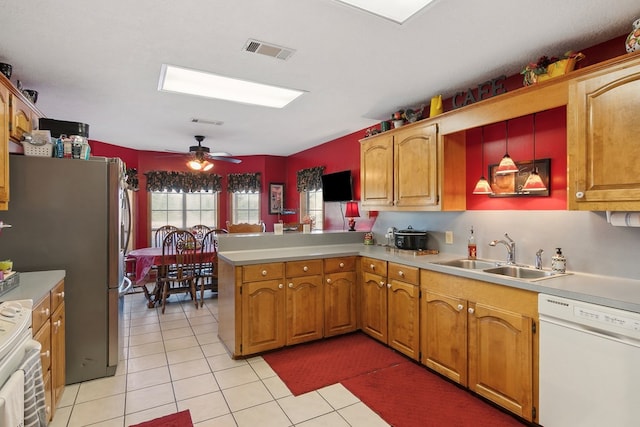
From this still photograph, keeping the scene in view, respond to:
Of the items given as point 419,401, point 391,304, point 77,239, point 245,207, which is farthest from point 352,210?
point 245,207

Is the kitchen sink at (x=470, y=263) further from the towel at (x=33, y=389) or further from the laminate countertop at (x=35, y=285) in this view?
the laminate countertop at (x=35, y=285)

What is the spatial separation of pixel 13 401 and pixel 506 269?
293cm

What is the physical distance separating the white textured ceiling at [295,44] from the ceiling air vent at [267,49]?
5 cm

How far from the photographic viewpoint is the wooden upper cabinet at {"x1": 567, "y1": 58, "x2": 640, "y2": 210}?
181 cm

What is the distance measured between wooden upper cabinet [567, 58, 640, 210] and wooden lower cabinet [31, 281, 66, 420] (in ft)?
10.3

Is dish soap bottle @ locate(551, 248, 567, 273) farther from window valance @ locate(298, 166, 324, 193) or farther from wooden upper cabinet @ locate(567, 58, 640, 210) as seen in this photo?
window valance @ locate(298, 166, 324, 193)

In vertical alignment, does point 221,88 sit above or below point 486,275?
above

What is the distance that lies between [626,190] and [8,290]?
3.50 metres

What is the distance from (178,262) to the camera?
14.7ft

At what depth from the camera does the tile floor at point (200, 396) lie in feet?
7.11

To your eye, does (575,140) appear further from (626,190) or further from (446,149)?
(446,149)

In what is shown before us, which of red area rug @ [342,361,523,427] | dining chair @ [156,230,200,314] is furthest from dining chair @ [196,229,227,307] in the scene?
red area rug @ [342,361,523,427]

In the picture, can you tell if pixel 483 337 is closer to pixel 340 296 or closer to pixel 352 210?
pixel 340 296

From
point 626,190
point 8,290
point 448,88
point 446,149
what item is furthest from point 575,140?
point 8,290
